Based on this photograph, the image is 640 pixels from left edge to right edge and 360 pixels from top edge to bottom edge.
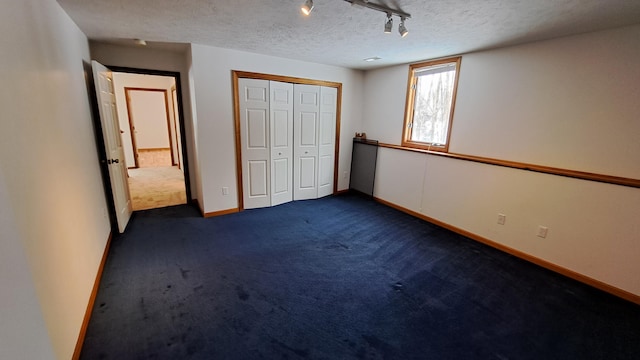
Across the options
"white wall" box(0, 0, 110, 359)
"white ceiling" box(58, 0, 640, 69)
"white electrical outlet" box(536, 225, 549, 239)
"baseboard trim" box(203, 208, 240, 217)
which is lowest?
"baseboard trim" box(203, 208, 240, 217)

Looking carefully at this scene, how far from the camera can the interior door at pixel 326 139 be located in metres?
4.44

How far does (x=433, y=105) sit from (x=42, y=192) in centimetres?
401

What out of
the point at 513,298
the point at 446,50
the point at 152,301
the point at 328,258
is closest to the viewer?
the point at 152,301

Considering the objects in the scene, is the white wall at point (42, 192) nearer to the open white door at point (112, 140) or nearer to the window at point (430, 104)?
the open white door at point (112, 140)

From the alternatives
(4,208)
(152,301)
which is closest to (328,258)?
(152,301)

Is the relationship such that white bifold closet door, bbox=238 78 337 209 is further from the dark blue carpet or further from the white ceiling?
the dark blue carpet

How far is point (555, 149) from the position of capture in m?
2.62

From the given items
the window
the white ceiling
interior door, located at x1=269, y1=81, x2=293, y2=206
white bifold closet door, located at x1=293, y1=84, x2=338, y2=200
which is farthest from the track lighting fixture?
white bifold closet door, located at x1=293, y1=84, x2=338, y2=200

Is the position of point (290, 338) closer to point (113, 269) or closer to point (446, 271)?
point (446, 271)

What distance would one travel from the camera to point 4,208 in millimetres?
820

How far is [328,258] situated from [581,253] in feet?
7.83

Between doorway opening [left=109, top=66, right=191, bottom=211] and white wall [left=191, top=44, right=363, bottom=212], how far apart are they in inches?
29.3

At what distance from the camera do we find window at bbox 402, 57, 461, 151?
3.51 metres

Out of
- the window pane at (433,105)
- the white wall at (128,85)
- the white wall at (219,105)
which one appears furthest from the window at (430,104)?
the white wall at (128,85)
